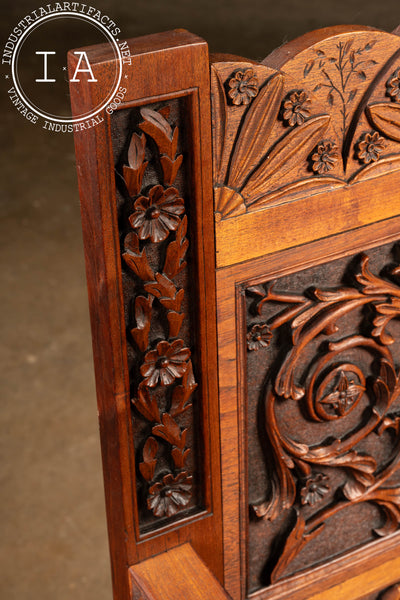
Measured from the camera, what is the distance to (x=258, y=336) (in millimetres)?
664

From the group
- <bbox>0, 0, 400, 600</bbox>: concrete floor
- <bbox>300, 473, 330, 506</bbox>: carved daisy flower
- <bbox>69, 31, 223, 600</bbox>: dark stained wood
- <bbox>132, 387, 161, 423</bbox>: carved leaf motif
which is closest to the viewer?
<bbox>69, 31, 223, 600</bbox>: dark stained wood

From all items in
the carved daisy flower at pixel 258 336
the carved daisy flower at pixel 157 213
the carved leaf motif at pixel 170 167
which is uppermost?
the carved leaf motif at pixel 170 167

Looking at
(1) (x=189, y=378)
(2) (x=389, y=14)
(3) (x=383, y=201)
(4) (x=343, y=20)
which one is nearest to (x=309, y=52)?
(3) (x=383, y=201)

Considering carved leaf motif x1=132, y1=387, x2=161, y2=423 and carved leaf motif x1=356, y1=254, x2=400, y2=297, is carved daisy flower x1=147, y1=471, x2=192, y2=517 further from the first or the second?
carved leaf motif x1=356, y1=254, x2=400, y2=297

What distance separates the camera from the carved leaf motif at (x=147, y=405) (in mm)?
632

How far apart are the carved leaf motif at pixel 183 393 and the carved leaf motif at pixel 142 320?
0.05m

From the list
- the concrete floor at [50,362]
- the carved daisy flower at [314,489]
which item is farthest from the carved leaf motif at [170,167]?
the concrete floor at [50,362]

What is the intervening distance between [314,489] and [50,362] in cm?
123

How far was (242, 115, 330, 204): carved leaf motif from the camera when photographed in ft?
1.95

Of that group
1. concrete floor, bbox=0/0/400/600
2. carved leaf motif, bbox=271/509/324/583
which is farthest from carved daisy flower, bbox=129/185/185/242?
concrete floor, bbox=0/0/400/600

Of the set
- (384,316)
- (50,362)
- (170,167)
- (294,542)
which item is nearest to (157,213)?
(170,167)

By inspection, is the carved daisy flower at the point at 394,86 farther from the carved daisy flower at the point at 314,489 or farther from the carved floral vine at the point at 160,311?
the carved daisy flower at the point at 314,489

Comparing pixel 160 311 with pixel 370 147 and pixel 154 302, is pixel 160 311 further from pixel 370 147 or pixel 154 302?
pixel 370 147

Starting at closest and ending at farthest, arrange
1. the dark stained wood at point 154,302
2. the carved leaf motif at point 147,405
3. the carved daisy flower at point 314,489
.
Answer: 1. the dark stained wood at point 154,302
2. the carved leaf motif at point 147,405
3. the carved daisy flower at point 314,489
